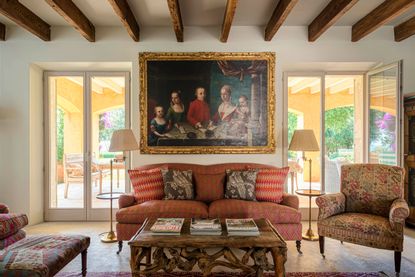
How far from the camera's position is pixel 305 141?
3.74 metres

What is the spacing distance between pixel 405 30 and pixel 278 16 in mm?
2024

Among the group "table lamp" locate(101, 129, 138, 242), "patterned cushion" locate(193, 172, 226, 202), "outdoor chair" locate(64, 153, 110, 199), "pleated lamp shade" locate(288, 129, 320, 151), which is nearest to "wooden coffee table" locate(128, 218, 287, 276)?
"patterned cushion" locate(193, 172, 226, 202)

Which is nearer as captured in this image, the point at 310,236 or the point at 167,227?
the point at 167,227

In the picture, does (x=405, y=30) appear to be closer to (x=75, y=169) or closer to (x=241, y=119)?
(x=241, y=119)

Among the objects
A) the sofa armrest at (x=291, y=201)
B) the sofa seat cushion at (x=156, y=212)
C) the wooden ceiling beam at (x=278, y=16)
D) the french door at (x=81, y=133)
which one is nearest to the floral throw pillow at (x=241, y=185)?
the sofa armrest at (x=291, y=201)

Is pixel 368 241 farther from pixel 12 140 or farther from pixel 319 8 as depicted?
A: pixel 12 140

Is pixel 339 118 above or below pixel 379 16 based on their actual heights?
below

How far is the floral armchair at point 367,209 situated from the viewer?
2703 millimetres

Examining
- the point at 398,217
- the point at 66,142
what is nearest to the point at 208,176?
the point at 398,217

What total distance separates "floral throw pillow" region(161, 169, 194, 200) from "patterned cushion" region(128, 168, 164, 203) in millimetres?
88

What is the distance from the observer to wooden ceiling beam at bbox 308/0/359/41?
325 cm

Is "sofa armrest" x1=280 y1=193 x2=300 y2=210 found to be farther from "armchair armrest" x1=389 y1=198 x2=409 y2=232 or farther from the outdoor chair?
the outdoor chair

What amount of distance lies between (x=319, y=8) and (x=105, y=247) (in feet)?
13.3

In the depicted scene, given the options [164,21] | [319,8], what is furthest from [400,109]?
[164,21]
